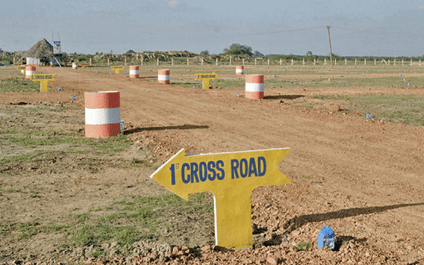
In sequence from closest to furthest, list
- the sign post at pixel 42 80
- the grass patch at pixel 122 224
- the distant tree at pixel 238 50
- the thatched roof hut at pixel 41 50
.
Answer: the grass patch at pixel 122 224, the sign post at pixel 42 80, the thatched roof hut at pixel 41 50, the distant tree at pixel 238 50

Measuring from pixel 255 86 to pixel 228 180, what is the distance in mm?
14439

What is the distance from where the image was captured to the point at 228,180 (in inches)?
184

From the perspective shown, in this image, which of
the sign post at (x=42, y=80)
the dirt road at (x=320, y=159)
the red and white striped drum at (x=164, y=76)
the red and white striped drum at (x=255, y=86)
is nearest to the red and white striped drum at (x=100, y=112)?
the dirt road at (x=320, y=159)

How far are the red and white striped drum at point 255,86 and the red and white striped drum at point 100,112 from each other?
9223 millimetres

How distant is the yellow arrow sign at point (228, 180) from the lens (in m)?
4.43

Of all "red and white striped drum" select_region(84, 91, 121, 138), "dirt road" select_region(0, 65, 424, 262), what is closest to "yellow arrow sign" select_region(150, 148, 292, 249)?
"dirt road" select_region(0, 65, 424, 262)

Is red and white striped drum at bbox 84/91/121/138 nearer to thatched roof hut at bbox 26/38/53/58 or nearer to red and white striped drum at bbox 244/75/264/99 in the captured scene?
red and white striped drum at bbox 244/75/264/99

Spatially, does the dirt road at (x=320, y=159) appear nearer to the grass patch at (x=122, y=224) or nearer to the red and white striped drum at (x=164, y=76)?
the grass patch at (x=122, y=224)

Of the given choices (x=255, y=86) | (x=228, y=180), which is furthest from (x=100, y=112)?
(x=255, y=86)

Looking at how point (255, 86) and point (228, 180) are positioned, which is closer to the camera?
point (228, 180)

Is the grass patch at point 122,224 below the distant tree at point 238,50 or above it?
below

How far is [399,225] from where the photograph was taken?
5074 mm

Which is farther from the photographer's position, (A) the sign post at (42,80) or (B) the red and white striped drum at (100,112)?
(A) the sign post at (42,80)

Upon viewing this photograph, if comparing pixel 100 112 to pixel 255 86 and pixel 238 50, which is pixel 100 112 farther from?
pixel 238 50
